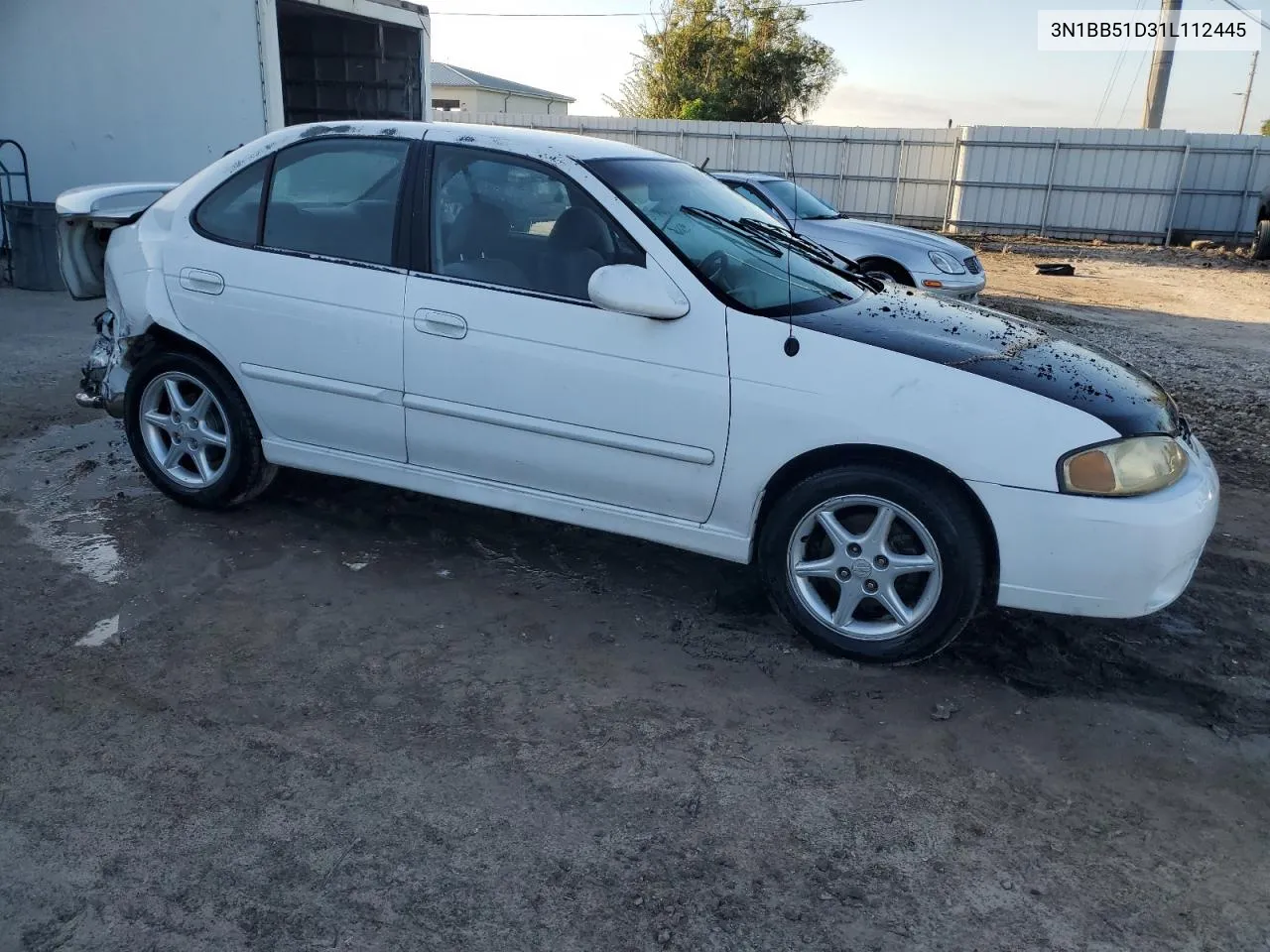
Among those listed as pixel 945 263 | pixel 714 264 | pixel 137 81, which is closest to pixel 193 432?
pixel 714 264

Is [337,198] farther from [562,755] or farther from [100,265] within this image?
[562,755]

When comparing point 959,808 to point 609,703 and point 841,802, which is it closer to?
point 841,802

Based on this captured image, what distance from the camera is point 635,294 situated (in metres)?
3.36

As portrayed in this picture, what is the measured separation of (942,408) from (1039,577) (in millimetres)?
640

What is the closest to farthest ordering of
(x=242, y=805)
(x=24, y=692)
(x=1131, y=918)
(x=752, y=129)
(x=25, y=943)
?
(x=25, y=943), (x=1131, y=918), (x=242, y=805), (x=24, y=692), (x=752, y=129)

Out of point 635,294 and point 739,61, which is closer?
point 635,294

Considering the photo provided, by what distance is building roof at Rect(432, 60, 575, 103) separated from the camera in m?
43.6

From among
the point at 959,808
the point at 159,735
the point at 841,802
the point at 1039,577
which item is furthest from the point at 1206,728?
the point at 159,735

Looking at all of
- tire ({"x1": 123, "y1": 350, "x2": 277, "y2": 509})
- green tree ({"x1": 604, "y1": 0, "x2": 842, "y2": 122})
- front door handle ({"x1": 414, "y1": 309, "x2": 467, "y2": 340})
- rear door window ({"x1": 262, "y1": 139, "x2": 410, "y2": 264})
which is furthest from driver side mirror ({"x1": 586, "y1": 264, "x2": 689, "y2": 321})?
green tree ({"x1": 604, "y1": 0, "x2": 842, "y2": 122})

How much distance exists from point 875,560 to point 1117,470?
2.69 ft

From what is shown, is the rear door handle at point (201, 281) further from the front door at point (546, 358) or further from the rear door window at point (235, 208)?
the front door at point (546, 358)

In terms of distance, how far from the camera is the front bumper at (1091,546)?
10.1ft

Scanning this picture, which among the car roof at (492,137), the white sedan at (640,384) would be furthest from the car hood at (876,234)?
the car roof at (492,137)

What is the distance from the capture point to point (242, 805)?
265 centimetres
